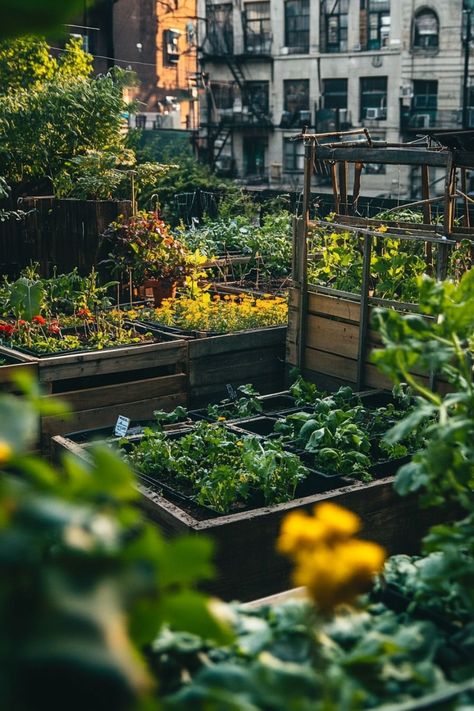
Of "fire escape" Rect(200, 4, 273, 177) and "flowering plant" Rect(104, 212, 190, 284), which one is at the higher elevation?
"fire escape" Rect(200, 4, 273, 177)

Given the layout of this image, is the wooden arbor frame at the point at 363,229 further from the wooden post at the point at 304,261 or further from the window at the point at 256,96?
the window at the point at 256,96

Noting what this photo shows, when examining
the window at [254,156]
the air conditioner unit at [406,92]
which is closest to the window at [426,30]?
the air conditioner unit at [406,92]

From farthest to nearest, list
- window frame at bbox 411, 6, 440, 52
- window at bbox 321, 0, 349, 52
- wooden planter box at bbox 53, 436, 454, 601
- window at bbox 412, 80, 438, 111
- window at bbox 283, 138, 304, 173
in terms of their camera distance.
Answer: window at bbox 283, 138, 304, 173 < window at bbox 321, 0, 349, 52 < window at bbox 412, 80, 438, 111 < window frame at bbox 411, 6, 440, 52 < wooden planter box at bbox 53, 436, 454, 601

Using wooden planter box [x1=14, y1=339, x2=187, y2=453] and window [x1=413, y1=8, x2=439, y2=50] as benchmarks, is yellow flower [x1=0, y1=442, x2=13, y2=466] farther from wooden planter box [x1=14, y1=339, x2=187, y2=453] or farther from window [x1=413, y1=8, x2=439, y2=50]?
window [x1=413, y1=8, x2=439, y2=50]

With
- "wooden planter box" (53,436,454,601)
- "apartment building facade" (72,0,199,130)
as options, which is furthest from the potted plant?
"apartment building facade" (72,0,199,130)

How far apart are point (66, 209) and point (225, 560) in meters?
6.91

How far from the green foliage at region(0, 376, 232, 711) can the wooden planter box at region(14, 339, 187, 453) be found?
18.6ft

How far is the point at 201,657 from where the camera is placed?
218 centimetres

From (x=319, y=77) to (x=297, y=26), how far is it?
313 cm

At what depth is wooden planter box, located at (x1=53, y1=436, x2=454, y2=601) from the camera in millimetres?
4633

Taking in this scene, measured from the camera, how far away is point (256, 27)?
45.8m

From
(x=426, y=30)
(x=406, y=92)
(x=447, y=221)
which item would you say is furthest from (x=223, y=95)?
(x=447, y=221)

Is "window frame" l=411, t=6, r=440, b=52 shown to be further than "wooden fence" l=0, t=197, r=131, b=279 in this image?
Yes

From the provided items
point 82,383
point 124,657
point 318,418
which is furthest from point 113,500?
point 82,383
